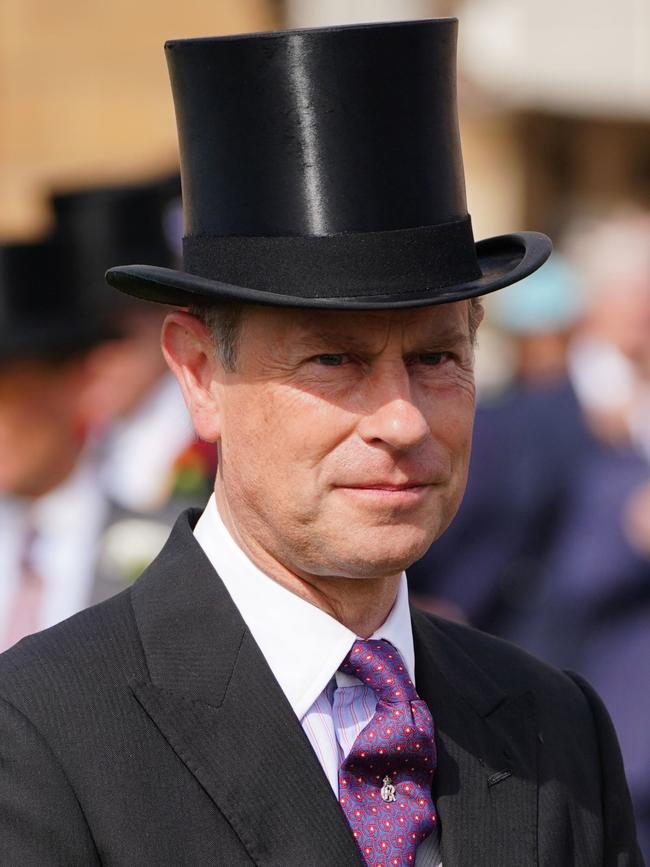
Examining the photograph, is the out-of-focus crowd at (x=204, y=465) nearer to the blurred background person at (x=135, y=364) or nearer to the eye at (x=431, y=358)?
the blurred background person at (x=135, y=364)

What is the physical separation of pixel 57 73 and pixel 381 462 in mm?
12462

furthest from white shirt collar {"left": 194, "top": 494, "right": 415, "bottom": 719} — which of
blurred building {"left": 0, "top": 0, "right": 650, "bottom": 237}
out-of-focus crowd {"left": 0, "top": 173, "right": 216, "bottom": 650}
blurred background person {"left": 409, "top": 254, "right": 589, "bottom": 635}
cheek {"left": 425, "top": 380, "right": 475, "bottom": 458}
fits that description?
blurred building {"left": 0, "top": 0, "right": 650, "bottom": 237}

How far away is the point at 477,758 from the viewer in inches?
134

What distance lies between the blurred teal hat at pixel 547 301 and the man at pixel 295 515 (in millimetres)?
7177

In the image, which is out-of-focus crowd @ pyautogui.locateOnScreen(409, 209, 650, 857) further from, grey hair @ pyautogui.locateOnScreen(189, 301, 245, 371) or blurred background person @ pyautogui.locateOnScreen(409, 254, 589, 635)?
grey hair @ pyautogui.locateOnScreen(189, 301, 245, 371)

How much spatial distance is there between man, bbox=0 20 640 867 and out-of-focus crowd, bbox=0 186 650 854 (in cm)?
383

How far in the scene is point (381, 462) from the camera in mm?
3119

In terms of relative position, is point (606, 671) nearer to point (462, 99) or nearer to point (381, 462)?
point (381, 462)

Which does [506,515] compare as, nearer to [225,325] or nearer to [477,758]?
[477,758]

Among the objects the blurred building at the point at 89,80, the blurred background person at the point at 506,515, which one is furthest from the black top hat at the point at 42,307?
the blurred building at the point at 89,80

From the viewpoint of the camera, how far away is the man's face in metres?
3.13

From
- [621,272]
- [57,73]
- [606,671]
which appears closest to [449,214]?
[606,671]

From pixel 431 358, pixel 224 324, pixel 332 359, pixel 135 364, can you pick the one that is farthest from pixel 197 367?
pixel 135 364

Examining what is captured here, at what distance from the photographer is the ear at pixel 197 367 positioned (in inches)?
131
